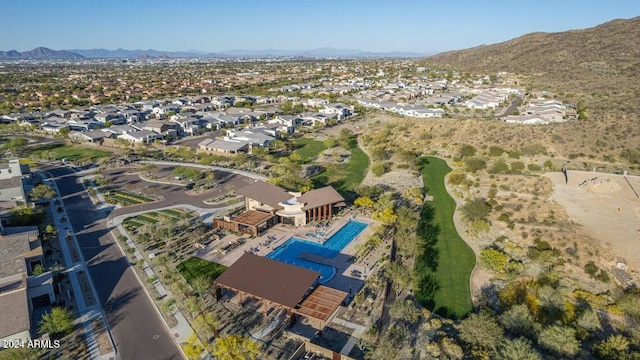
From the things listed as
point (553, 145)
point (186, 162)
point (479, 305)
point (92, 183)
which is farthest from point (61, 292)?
point (553, 145)

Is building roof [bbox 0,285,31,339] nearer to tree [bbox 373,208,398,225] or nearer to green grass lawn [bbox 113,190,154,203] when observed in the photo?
green grass lawn [bbox 113,190,154,203]

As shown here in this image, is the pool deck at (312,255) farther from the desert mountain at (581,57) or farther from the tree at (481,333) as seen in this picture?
the desert mountain at (581,57)

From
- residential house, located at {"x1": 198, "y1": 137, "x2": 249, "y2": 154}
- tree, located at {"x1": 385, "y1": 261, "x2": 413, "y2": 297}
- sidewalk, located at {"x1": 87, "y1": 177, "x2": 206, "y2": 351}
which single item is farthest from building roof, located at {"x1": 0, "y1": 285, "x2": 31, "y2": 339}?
residential house, located at {"x1": 198, "y1": 137, "x2": 249, "y2": 154}

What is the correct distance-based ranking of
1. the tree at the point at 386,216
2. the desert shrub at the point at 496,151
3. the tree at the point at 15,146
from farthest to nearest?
the tree at the point at 15,146, the desert shrub at the point at 496,151, the tree at the point at 386,216

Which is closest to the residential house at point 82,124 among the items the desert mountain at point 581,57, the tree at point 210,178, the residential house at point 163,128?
the residential house at point 163,128

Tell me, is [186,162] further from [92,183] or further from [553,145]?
[553,145]

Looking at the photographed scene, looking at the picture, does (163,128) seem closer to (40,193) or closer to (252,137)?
(252,137)
